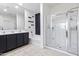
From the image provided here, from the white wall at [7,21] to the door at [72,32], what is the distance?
268 centimetres

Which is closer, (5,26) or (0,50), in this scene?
(0,50)

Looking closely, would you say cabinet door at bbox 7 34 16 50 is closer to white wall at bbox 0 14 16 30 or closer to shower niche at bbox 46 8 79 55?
white wall at bbox 0 14 16 30

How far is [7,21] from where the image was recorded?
4.19m

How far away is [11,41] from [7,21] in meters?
1.08

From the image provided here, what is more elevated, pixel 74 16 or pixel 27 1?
pixel 27 1

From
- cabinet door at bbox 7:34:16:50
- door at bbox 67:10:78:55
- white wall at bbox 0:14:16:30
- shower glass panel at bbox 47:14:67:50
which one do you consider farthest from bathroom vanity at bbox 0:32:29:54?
door at bbox 67:10:78:55

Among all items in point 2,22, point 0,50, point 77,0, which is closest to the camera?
point 0,50

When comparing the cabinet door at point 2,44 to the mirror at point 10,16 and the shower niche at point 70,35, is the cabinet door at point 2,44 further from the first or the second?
the shower niche at point 70,35

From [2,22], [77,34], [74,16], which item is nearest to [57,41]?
[77,34]

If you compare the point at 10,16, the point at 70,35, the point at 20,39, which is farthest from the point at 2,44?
the point at 70,35

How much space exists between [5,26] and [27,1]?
1617 mm

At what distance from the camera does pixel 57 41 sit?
14.1 ft

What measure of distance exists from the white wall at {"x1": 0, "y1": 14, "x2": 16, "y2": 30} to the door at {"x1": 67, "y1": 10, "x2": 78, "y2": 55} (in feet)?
8.78

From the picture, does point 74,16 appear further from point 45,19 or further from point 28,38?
point 28,38
